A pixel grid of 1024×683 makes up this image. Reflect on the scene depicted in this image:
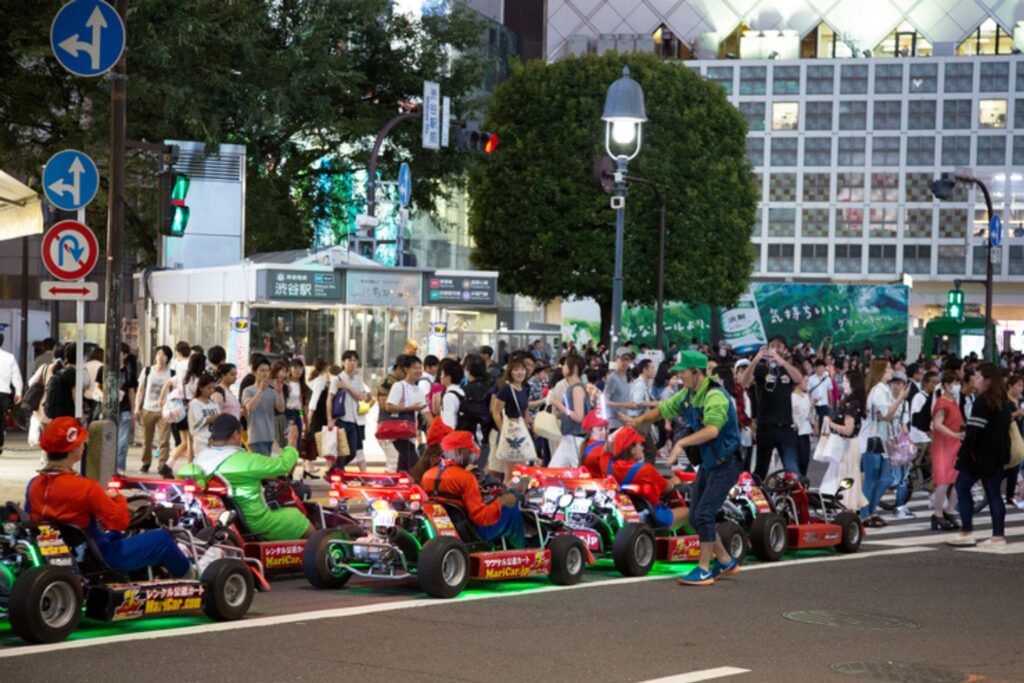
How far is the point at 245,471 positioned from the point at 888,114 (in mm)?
82305

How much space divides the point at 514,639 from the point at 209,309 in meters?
16.4

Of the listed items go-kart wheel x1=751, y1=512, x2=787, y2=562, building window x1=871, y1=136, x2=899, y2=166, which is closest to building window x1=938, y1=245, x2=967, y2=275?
building window x1=871, y1=136, x2=899, y2=166

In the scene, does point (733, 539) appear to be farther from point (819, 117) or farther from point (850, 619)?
point (819, 117)

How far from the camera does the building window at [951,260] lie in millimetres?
88938

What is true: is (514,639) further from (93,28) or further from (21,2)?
(21,2)

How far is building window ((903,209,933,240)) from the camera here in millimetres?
89125

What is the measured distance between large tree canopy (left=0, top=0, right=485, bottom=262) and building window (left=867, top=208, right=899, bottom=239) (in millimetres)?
49883

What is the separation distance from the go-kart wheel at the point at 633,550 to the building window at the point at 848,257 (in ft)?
261

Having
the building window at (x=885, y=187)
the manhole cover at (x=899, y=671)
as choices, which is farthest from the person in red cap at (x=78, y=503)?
the building window at (x=885, y=187)

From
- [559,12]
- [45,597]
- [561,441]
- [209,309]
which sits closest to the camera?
[45,597]

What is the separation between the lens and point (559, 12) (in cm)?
9825

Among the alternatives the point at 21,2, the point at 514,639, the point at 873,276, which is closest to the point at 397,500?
the point at 514,639

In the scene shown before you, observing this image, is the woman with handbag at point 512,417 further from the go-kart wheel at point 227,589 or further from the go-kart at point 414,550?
the go-kart wheel at point 227,589

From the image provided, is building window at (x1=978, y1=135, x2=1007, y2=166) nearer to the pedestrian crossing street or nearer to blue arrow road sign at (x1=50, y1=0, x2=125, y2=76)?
the pedestrian crossing street
